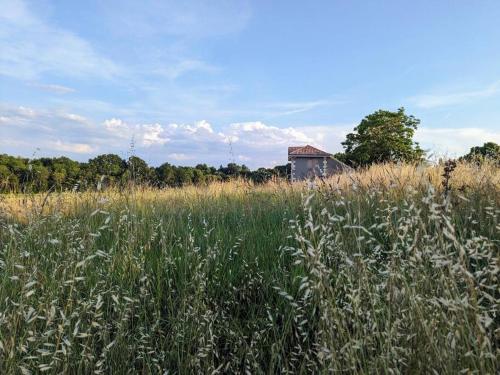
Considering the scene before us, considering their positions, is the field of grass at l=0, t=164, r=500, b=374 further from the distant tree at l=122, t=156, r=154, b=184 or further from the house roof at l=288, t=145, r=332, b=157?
the house roof at l=288, t=145, r=332, b=157

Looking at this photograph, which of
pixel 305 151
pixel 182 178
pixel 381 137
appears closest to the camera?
pixel 182 178

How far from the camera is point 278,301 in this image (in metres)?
3.06

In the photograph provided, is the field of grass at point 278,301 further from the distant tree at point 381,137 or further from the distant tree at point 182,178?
the distant tree at point 381,137

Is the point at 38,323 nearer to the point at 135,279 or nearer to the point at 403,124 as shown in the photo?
the point at 135,279

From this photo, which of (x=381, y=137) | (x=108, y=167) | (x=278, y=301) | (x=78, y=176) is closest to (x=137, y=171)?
(x=108, y=167)

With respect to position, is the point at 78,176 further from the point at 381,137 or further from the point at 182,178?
the point at 381,137

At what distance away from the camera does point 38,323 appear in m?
3.00

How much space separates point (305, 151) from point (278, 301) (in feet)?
143

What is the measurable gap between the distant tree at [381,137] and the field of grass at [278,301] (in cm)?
3526

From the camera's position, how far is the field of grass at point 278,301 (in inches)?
69.0

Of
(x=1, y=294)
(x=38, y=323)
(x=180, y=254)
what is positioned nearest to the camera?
(x=1, y=294)

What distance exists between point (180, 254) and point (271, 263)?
3.02 ft

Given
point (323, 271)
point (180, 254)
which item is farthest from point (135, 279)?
point (323, 271)

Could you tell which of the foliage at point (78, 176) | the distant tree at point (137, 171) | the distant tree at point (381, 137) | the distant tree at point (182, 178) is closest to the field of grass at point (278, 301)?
the foliage at point (78, 176)
